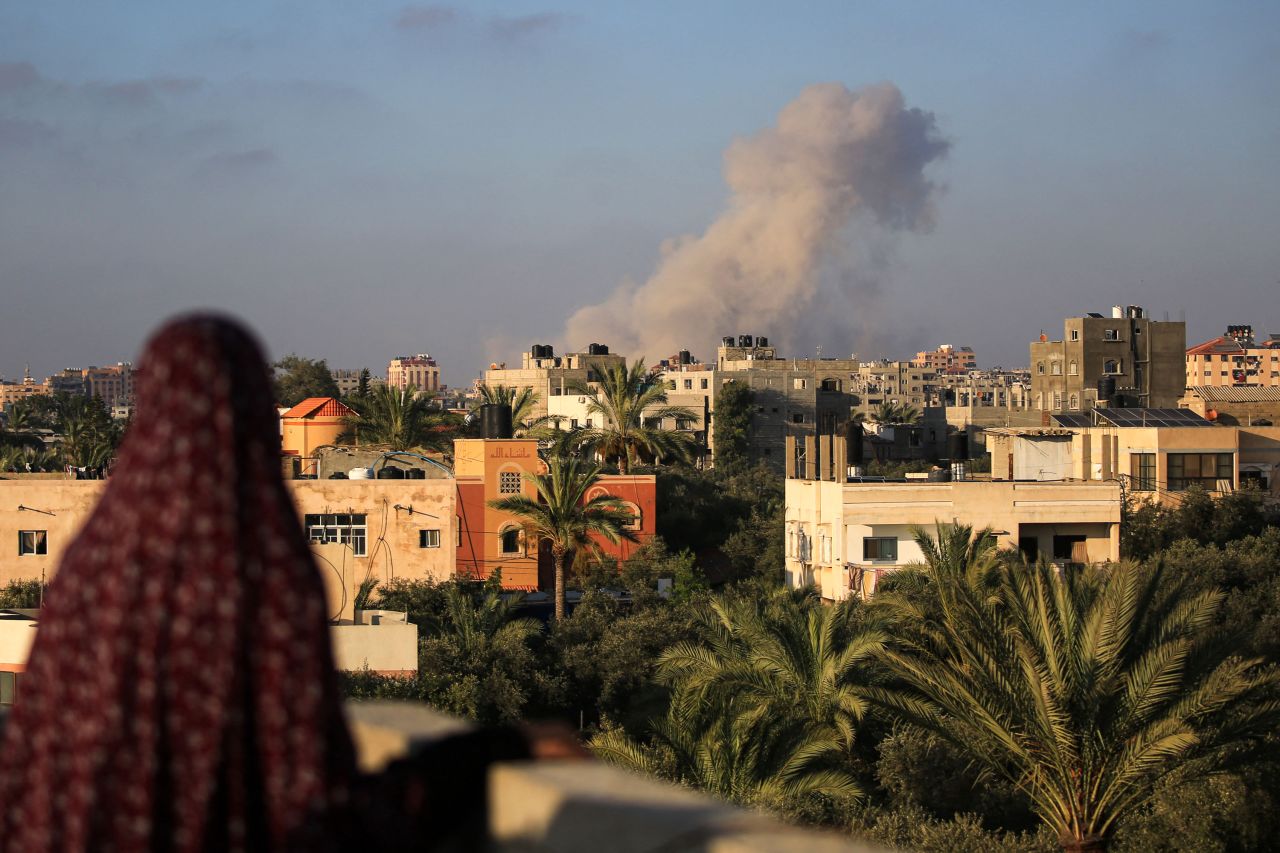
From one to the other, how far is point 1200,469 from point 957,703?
30.9m

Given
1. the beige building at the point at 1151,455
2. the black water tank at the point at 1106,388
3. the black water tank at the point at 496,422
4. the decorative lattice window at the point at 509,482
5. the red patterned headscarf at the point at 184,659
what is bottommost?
the red patterned headscarf at the point at 184,659

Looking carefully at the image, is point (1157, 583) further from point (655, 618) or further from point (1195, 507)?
point (1195, 507)

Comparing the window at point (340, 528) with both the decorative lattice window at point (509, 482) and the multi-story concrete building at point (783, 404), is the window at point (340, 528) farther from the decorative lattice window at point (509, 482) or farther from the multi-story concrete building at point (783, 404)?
the multi-story concrete building at point (783, 404)

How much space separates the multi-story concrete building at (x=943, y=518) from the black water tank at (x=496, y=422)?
8.52m

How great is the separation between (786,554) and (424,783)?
36.5 meters

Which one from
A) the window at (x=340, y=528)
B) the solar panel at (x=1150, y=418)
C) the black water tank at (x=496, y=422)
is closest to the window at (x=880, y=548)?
the black water tank at (x=496, y=422)

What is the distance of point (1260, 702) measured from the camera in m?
14.1

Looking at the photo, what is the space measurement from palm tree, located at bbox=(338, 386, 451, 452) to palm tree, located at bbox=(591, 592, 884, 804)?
85.3 ft

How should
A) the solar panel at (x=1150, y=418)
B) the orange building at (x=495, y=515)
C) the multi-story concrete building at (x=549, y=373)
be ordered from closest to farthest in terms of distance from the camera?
the orange building at (x=495, y=515)
the solar panel at (x=1150, y=418)
the multi-story concrete building at (x=549, y=373)

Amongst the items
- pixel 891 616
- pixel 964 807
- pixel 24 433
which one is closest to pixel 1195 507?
pixel 891 616

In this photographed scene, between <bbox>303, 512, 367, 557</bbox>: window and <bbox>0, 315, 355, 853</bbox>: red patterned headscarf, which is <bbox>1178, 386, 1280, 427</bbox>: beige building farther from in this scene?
<bbox>0, 315, 355, 853</bbox>: red patterned headscarf

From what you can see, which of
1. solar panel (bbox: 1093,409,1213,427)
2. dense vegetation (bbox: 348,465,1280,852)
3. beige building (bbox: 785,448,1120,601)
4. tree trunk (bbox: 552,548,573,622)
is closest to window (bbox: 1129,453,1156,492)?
solar panel (bbox: 1093,409,1213,427)

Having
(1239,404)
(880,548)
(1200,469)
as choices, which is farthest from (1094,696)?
(1239,404)

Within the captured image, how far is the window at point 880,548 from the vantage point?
34.2m
